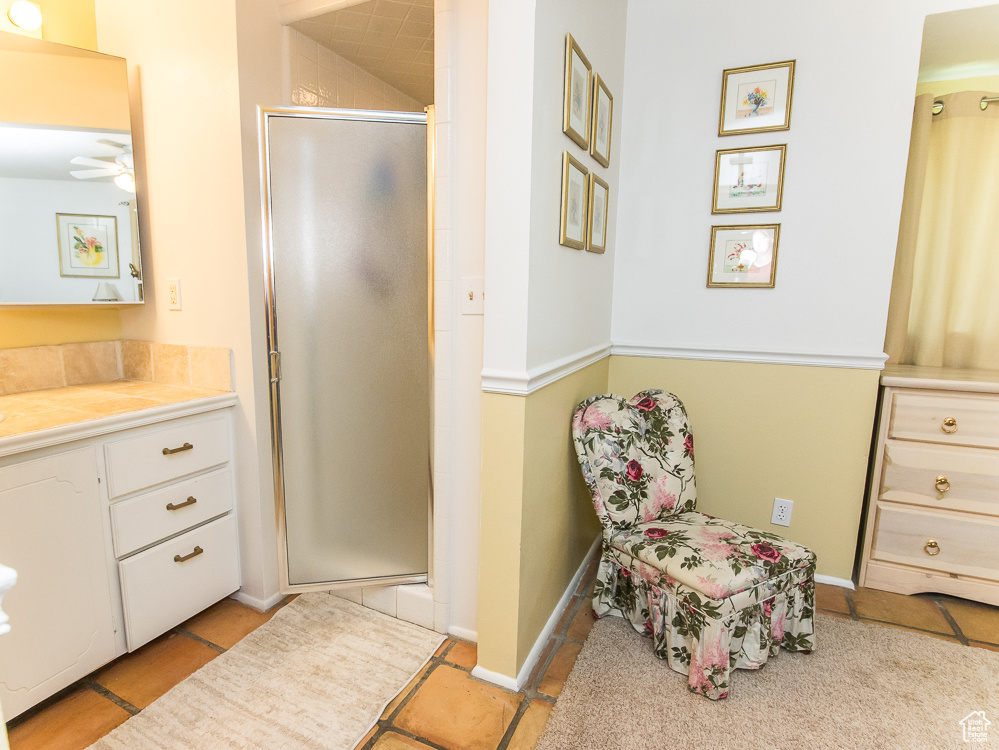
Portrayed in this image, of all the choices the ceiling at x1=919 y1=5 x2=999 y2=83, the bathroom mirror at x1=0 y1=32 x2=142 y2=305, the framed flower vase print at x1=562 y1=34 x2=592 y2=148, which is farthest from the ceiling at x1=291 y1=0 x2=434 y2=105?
the ceiling at x1=919 y1=5 x2=999 y2=83

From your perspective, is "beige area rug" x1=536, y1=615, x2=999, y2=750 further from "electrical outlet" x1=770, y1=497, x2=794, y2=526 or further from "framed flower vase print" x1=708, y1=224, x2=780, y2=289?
"framed flower vase print" x1=708, y1=224, x2=780, y2=289

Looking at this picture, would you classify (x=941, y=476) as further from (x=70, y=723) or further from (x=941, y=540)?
(x=70, y=723)

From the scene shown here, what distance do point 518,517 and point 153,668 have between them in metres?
1.33

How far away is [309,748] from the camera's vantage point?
1442 millimetres

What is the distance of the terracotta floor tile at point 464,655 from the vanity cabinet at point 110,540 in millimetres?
926

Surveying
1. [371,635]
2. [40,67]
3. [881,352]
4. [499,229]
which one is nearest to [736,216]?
[881,352]

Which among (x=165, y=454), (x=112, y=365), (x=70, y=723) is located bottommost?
(x=70, y=723)

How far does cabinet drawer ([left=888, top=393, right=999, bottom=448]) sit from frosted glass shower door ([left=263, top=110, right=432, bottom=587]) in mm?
1839

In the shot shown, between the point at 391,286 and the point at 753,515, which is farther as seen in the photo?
the point at 753,515

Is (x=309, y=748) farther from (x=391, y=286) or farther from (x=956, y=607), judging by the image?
(x=956, y=607)

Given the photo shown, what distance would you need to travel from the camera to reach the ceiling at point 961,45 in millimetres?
1953

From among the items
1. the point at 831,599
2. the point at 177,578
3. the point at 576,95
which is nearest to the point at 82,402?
the point at 177,578

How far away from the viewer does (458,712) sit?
5.16 ft

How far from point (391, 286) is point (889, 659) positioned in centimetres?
213
